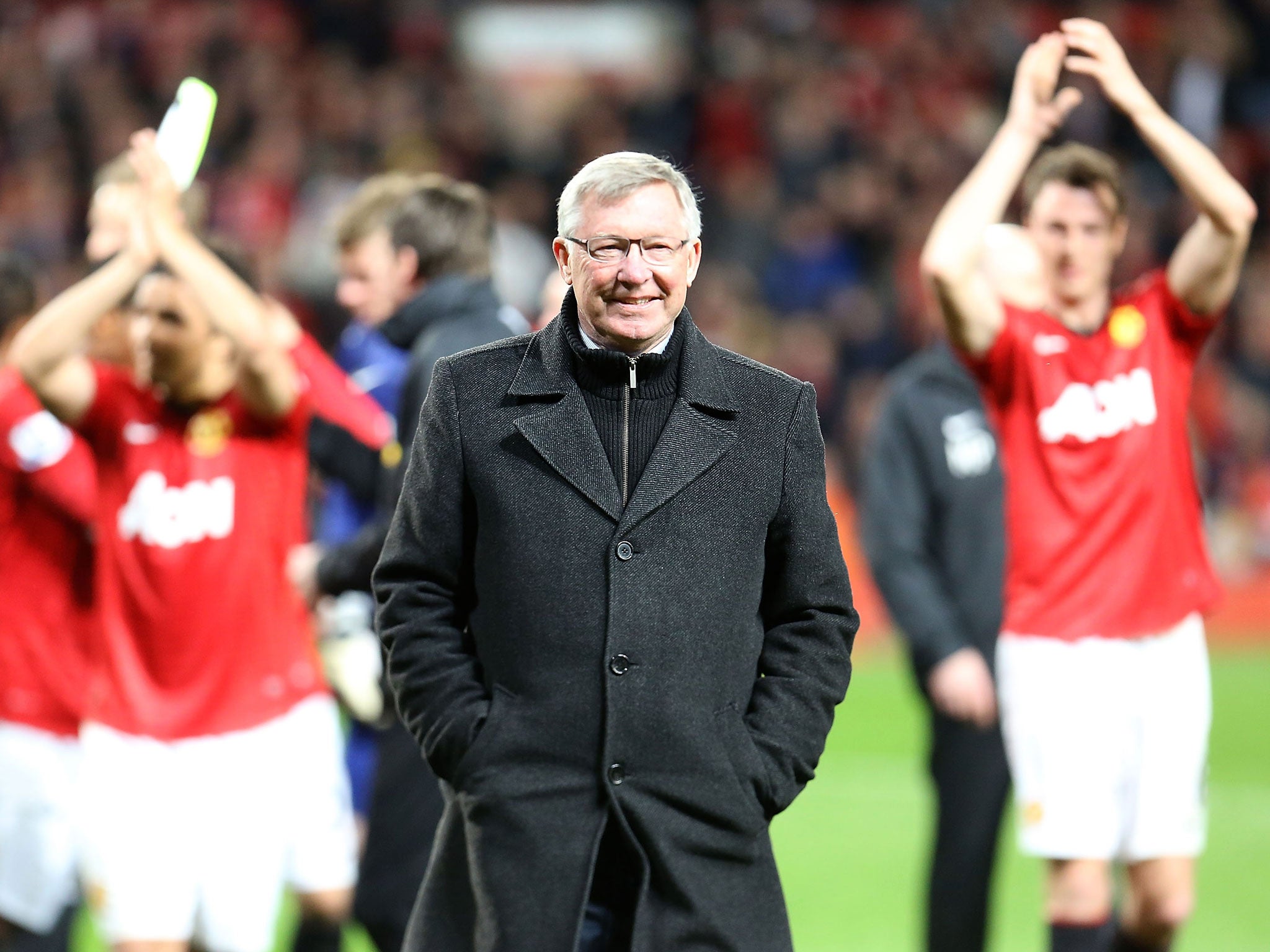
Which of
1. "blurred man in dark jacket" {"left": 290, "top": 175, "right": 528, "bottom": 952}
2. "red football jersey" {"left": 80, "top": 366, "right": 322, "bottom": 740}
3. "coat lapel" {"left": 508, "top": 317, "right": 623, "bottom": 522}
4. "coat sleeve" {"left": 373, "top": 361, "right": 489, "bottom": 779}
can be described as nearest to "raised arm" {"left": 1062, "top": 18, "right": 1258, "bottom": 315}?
"blurred man in dark jacket" {"left": 290, "top": 175, "right": 528, "bottom": 952}

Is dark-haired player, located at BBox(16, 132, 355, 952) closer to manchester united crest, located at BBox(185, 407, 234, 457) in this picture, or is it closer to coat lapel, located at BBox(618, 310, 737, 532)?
manchester united crest, located at BBox(185, 407, 234, 457)

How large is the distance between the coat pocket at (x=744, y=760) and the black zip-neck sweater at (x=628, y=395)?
0.48 meters

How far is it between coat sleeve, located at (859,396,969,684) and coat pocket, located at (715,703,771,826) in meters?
2.24

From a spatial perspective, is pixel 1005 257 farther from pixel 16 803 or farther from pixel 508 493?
pixel 16 803

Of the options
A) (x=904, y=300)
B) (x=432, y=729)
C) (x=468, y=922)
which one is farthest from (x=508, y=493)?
(x=904, y=300)

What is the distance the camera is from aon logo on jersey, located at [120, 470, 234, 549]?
14.5 feet

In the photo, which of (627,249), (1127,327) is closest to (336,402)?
(627,249)

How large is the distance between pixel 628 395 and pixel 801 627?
531 mm

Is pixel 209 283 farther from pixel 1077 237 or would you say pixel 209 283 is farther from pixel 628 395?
pixel 1077 237

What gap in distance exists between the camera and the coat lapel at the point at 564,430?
318cm

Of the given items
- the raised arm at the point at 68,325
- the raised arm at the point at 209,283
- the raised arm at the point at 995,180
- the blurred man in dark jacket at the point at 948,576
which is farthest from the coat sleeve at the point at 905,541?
the raised arm at the point at 68,325

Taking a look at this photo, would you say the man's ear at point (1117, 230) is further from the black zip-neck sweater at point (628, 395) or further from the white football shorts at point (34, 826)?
the white football shorts at point (34, 826)

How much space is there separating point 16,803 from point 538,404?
236 centimetres

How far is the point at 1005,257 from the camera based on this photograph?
532cm
